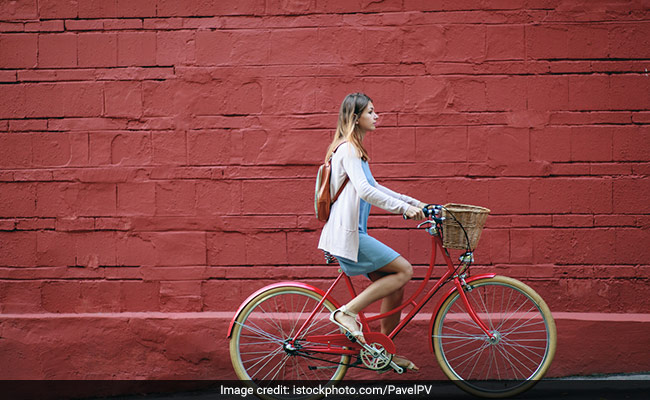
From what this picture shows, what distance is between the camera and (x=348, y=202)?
13.1 feet

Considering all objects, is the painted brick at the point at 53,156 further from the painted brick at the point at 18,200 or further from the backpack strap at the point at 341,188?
the backpack strap at the point at 341,188

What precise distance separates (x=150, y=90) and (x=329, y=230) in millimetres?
2157

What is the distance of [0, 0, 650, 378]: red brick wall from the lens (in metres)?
4.95

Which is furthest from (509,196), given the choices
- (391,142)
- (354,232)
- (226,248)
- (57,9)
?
(57,9)

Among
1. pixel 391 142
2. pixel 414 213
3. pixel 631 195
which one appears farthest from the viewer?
pixel 391 142

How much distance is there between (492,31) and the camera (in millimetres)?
4980

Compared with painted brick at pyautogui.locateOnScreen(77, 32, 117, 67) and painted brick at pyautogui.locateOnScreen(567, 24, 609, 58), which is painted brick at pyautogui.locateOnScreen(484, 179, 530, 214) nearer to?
painted brick at pyautogui.locateOnScreen(567, 24, 609, 58)

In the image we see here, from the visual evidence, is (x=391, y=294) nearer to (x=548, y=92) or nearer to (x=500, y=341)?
(x=500, y=341)

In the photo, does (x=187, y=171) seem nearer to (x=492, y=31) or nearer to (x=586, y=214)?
(x=492, y=31)

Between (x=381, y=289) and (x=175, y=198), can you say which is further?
(x=175, y=198)

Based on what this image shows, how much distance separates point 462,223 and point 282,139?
184 centimetres

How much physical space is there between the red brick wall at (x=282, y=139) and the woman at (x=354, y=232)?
948 mm

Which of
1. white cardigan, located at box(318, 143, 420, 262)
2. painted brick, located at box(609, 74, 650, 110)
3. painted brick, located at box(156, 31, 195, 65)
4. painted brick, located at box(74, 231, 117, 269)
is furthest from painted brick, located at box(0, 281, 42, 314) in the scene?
painted brick, located at box(609, 74, 650, 110)

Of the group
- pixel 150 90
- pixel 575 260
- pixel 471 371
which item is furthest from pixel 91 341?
pixel 575 260
